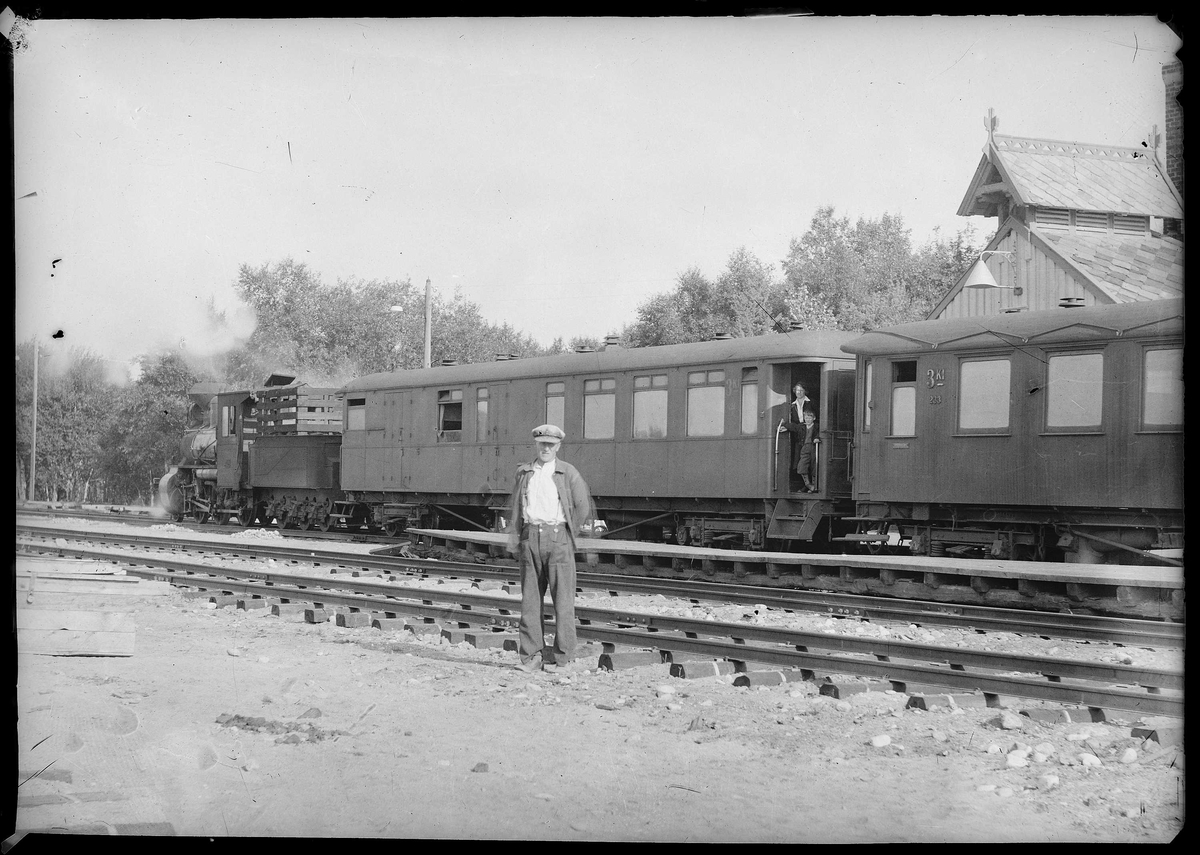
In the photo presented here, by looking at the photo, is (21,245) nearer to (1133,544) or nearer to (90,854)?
(90,854)

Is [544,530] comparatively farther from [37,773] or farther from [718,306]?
[718,306]

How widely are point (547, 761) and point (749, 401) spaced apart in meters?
10.3

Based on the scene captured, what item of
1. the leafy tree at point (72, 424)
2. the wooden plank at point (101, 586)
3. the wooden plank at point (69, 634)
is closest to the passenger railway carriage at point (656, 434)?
the leafy tree at point (72, 424)

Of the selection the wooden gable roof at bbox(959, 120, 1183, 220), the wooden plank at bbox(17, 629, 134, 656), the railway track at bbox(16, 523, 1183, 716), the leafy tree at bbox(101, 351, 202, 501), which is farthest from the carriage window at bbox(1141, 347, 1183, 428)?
the leafy tree at bbox(101, 351, 202, 501)

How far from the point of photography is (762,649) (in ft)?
26.5

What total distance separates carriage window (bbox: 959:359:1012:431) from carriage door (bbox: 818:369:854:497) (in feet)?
7.29

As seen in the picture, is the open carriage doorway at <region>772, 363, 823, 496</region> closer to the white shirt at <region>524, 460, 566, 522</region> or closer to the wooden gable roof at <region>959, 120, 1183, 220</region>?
the wooden gable roof at <region>959, 120, 1183, 220</region>

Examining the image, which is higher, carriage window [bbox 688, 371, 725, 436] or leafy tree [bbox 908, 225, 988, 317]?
leafy tree [bbox 908, 225, 988, 317]

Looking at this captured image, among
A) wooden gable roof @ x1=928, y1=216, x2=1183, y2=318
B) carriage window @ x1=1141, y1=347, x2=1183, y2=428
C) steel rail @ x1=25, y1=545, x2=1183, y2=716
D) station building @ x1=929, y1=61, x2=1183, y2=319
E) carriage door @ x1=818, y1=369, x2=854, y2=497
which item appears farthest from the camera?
carriage door @ x1=818, y1=369, x2=854, y2=497

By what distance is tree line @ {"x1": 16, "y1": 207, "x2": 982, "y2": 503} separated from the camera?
87.4 feet

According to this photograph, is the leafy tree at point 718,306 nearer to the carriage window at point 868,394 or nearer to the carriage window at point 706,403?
the carriage window at point 706,403

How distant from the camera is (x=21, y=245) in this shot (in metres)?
4.74

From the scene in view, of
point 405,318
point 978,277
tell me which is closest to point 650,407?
point 978,277

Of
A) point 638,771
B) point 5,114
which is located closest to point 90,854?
point 638,771
